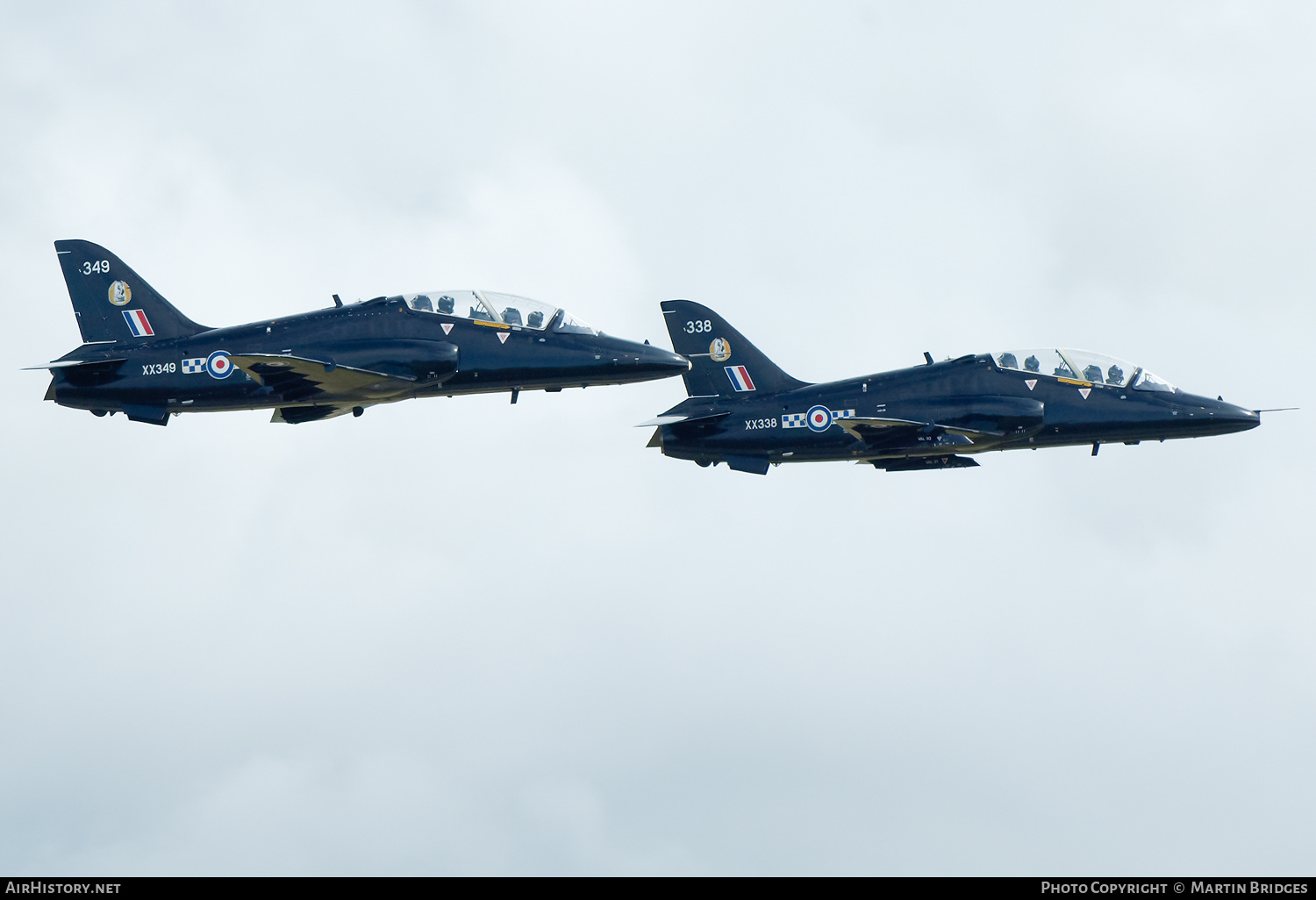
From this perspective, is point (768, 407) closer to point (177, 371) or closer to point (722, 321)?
point (722, 321)

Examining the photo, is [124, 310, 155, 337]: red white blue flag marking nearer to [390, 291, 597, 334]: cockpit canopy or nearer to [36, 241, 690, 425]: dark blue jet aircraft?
[36, 241, 690, 425]: dark blue jet aircraft

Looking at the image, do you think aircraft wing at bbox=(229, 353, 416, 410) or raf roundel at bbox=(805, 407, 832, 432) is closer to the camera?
aircraft wing at bbox=(229, 353, 416, 410)

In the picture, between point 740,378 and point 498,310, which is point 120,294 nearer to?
point 498,310

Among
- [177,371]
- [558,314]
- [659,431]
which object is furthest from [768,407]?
[177,371]

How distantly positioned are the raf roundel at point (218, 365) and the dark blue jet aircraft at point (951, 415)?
14333mm

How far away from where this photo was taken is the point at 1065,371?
70.1 meters

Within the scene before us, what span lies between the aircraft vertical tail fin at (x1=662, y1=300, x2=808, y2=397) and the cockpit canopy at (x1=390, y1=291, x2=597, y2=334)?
6603 mm

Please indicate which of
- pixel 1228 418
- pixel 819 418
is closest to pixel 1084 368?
pixel 1228 418

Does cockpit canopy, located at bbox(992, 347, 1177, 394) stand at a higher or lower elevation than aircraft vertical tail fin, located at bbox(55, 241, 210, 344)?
lower

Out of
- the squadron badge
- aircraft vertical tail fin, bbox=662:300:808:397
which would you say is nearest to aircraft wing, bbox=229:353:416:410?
the squadron badge

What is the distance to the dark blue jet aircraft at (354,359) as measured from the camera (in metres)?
64.5

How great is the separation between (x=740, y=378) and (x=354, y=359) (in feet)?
48.2

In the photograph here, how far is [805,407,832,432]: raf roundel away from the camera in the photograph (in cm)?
6969

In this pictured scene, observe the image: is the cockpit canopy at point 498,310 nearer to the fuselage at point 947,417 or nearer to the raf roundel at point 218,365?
the raf roundel at point 218,365
